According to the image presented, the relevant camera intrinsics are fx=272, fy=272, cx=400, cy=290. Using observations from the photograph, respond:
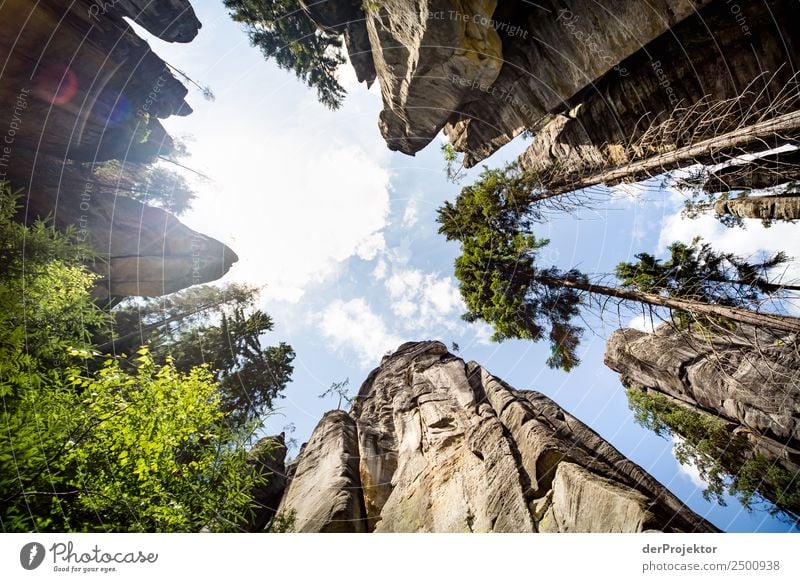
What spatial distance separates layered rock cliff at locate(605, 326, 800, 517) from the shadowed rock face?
847cm

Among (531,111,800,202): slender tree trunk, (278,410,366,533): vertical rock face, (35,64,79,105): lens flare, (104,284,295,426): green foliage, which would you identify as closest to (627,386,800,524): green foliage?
(531,111,800,202): slender tree trunk

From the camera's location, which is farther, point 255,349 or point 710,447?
point 710,447

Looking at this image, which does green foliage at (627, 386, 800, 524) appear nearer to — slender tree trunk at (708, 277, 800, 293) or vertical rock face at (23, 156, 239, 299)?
slender tree trunk at (708, 277, 800, 293)

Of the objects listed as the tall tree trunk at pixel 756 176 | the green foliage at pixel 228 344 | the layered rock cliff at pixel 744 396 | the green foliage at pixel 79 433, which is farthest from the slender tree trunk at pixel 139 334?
the layered rock cliff at pixel 744 396

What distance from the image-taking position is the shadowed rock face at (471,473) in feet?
17.8

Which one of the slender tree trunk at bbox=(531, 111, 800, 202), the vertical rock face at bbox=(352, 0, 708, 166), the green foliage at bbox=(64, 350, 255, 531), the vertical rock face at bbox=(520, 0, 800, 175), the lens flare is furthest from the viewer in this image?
the lens flare

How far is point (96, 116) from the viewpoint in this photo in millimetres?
13008

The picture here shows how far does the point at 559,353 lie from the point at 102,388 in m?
14.6

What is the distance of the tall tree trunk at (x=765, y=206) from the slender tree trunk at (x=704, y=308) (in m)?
4.99

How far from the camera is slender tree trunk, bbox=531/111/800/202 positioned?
4.84 meters

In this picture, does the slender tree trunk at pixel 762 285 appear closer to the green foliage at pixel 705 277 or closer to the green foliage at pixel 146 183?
the green foliage at pixel 705 277
